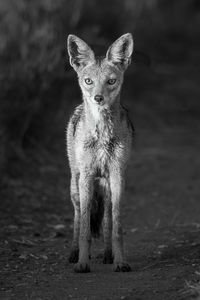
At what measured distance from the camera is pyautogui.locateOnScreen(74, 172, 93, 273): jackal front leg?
6059 millimetres

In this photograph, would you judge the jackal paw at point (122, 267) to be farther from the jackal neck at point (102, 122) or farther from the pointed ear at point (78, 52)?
the pointed ear at point (78, 52)

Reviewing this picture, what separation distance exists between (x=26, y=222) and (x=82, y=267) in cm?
254

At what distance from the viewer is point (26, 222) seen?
838 centimetres

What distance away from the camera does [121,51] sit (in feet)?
21.7

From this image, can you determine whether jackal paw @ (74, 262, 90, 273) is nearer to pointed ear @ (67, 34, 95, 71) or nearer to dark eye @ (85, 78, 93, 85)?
dark eye @ (85, 78, 93, 85)

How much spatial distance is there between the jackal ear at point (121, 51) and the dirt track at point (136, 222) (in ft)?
5.97

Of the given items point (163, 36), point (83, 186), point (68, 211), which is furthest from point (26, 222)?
point (163, 36)

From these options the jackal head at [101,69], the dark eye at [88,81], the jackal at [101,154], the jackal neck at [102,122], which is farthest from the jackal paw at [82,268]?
the dark eye at [88,81]

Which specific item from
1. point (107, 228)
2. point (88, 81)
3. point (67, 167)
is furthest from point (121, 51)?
point (67, 167)

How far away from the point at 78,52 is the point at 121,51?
0.40 metres

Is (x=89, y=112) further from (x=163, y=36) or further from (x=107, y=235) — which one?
(x=163, y=36)

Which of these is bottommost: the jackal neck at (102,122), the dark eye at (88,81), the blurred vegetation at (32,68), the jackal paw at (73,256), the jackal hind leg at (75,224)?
the jackal paw at (73,256)

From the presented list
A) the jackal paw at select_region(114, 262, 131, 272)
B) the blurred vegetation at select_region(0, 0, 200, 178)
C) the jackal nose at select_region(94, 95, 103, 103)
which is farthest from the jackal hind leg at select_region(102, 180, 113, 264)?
the blurred vegetation at select_region(0, 0, 200, 178)

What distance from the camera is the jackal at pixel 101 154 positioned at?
6133mm
